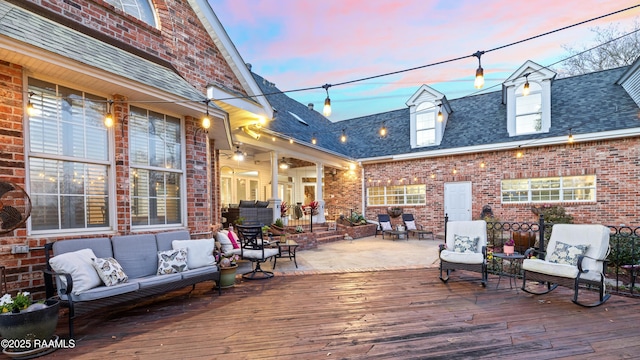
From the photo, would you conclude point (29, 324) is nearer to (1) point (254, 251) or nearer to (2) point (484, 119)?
(1) point (254, 251)

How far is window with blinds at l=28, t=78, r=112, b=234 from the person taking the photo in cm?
360

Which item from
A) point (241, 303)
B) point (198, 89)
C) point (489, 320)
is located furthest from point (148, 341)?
point (198, 89)

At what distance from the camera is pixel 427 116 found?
12.7m

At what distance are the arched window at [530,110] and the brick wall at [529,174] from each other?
0.86 m

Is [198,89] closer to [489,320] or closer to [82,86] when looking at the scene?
[82,86]

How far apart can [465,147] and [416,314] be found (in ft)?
30.4

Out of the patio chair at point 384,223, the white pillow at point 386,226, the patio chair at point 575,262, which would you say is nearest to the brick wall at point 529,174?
the patio chair at point 384,223

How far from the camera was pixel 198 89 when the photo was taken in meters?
5.73

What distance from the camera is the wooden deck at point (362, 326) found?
9.29 feet

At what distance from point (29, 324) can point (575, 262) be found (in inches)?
265

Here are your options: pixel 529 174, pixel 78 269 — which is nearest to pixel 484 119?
pixel 529 174

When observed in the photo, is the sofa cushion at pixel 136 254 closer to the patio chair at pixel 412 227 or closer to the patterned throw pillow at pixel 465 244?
the patterned throw pillow at pixel 465 244

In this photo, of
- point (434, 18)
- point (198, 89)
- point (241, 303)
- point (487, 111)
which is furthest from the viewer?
point (487, 111)

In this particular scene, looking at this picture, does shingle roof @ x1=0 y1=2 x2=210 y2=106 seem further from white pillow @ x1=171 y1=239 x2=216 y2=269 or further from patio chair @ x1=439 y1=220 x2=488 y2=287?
patio chair @ x1=439 y1=220 x2=488 y2=287
